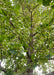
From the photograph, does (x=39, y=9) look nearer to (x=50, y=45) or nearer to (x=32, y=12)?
(x=32, y=12)

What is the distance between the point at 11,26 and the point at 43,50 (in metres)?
0.64

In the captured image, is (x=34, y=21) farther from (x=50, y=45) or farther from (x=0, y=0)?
(x=0, y=0)

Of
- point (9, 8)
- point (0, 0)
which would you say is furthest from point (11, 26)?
point (0, 0)

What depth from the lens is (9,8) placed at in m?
1.31

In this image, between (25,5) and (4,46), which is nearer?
(4,46)

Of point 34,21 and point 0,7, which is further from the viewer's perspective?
point 34,21

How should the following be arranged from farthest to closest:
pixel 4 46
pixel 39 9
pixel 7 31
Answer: pixel 39 9
pixel 7 31
pixel 4 46

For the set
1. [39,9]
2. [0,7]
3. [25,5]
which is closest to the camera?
[0,7]

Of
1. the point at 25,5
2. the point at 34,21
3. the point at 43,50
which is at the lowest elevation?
the point at 43,50

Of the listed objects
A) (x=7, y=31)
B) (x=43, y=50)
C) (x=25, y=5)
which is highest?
(x=25, y=5)

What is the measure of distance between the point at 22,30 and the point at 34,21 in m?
0.57

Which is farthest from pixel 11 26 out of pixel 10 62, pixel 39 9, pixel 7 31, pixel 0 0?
pixel 39 9

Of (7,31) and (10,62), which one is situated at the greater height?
(7,31)

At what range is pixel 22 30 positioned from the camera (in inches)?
64.1
